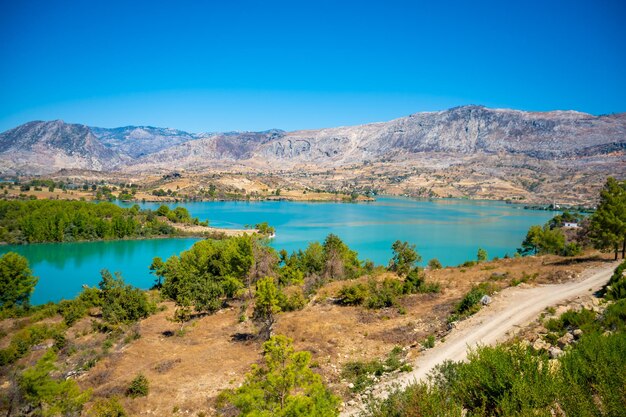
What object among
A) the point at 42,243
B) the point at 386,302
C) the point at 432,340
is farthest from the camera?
the point at 42,243

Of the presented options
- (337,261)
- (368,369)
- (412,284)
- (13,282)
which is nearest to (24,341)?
(13,282)

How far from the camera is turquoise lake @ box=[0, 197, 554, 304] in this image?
6644cm

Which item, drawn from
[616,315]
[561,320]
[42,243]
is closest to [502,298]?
[561,320]

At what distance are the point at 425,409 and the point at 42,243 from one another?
96980 mm

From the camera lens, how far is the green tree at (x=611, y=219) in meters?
26.1

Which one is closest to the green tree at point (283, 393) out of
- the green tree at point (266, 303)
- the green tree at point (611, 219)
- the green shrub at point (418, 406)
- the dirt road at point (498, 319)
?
the green shrub at point (418, 406)

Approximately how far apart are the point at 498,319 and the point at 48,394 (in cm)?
1940

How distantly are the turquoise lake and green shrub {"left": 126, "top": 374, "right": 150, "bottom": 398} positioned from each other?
42.7m

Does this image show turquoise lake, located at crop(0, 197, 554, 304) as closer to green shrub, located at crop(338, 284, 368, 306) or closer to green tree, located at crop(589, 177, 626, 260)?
green shrub, located at crop(338, 284, 368, 306)

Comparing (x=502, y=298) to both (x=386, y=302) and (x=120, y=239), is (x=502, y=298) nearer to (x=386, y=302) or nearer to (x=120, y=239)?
(x=386, y=302)

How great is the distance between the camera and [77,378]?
19.8 metres

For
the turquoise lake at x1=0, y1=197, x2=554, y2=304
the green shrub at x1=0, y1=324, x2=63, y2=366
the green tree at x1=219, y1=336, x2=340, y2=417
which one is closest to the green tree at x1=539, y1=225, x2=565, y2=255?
the turquoise lake at x1=0, y1=197, x2=554, y2=304

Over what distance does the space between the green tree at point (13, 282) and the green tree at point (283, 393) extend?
40075mm

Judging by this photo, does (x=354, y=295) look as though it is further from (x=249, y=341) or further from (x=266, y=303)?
(x=249, y=341)
